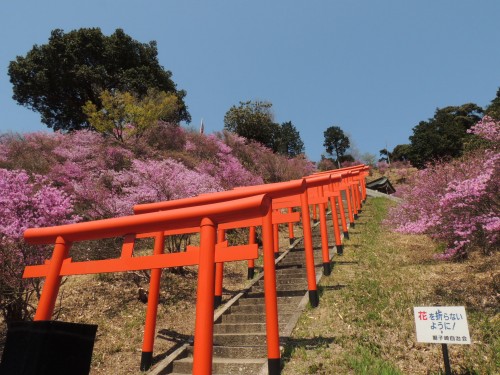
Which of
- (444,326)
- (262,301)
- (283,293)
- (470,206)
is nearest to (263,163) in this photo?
(283,293)

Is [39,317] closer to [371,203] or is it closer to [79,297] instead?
[79,297]

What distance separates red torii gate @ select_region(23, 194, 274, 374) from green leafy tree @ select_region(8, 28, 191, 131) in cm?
1942

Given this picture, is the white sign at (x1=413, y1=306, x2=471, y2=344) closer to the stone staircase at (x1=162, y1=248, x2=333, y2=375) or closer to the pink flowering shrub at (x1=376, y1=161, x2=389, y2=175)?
the stone staircase at (x1=162, y1=248, x2=333, y2=375)

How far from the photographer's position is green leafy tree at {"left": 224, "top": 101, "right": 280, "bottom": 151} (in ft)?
106

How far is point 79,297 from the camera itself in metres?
8.77

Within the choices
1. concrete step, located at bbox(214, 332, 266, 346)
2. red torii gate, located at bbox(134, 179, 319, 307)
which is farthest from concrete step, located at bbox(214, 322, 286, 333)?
red torii gate, located at bbox(134, 179, 319, 307)

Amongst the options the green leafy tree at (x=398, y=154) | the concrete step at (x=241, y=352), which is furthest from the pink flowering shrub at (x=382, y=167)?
the concrete step at (x=241, y=352)

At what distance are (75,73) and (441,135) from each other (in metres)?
36.3

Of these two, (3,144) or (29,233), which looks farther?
(3,144)

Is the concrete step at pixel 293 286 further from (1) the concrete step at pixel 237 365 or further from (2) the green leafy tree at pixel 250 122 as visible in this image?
(2) the green leafy tree at pixel 250 122

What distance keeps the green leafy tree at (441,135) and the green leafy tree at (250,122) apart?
17.3 metres

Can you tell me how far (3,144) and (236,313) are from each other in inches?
627

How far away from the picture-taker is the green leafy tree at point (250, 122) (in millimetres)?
32312

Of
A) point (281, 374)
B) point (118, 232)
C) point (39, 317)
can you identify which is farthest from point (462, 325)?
point (39, 317)
